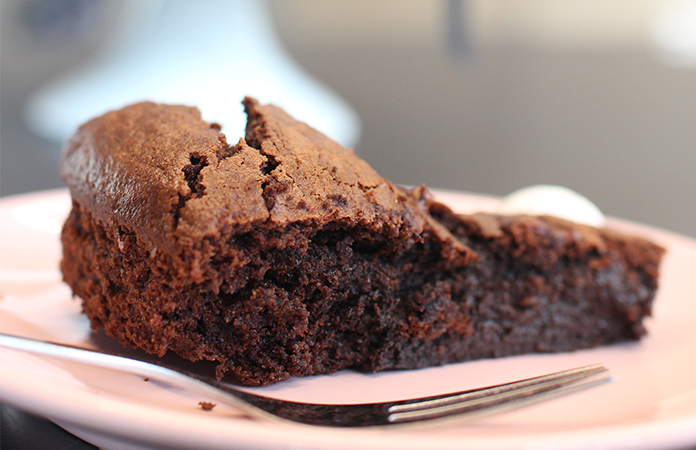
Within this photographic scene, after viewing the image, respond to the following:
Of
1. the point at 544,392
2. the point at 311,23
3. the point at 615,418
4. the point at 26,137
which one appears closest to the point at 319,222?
the point at 544,392

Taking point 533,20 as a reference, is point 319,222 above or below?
below

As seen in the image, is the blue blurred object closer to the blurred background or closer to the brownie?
the blurred background

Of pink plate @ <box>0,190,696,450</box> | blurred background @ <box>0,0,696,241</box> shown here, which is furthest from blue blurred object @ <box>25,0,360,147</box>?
pink plate @ <box>0,190,696,450</box>

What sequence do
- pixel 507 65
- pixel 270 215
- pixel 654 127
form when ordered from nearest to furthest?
pixel 270 215, pixel 654 127, pixel 507 65

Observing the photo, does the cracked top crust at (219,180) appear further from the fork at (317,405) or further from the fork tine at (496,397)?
the fork tine at (496,397)

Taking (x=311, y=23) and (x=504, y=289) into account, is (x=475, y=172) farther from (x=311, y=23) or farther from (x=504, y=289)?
(x=311, y=23)

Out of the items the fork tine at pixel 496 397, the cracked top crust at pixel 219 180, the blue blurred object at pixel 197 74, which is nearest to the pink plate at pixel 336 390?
the fork tine at pixel 496 397

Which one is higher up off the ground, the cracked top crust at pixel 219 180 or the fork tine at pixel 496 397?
the cracked top crust at pixel 219 180
